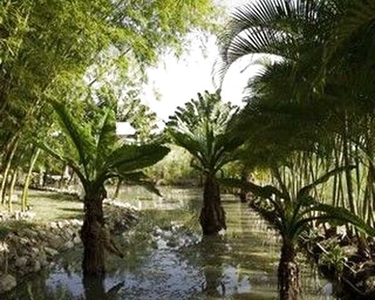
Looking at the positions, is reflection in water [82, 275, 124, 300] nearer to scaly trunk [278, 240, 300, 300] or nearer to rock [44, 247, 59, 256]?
rock [44, 247, 59, 256]

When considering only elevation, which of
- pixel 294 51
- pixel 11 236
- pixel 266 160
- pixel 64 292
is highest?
pixel 294 51

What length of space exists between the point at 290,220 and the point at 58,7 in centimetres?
451

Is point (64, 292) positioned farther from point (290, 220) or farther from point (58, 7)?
point (58, 7)

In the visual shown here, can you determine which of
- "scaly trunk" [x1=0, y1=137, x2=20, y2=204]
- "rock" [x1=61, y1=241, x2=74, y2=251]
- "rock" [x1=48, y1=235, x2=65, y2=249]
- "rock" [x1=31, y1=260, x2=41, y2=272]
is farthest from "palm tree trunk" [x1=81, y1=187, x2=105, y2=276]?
"scaly trunk" [x1=0, y1=137, x2=20, y2=204]

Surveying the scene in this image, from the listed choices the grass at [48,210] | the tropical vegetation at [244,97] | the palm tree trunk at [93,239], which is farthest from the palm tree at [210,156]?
the palm tree trunk at [93,239]

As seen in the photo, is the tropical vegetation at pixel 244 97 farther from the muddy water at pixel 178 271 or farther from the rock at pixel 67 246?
the rock at pixel 67 246

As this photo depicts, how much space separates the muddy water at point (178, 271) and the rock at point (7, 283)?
0.45 ft

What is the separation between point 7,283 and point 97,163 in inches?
97.6

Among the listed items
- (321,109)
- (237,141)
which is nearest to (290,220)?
(321,109)

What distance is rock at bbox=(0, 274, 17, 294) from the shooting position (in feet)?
27.6

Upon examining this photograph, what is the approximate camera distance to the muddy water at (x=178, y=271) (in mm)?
8469

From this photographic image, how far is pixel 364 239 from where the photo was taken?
8.91 m

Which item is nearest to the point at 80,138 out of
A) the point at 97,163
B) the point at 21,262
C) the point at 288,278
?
the point at 97,163

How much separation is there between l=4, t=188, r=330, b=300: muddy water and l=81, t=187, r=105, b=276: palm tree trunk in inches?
11.4
